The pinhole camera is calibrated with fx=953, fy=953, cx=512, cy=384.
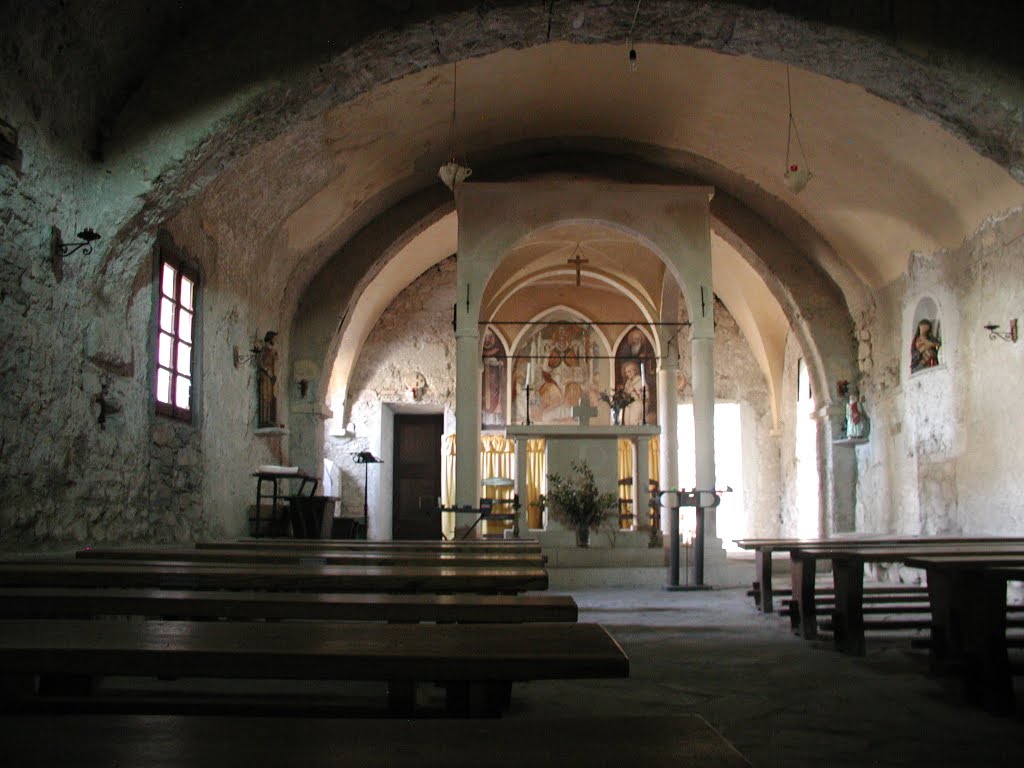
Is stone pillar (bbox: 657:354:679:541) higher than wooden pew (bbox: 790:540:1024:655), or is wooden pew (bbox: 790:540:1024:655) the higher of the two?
stone pillar (bbox: 657:354:679:541)

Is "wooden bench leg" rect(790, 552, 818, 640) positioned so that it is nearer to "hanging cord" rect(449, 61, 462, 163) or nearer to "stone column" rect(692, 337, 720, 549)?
"stone column" rect(692, 337, 720, 549)

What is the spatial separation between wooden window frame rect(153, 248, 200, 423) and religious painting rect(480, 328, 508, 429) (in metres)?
8.52

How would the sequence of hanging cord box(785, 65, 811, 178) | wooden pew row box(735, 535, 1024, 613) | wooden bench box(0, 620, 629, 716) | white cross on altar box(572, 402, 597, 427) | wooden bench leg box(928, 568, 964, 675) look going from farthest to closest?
white cross on altar box(572, 402, 597, 427)
hanging cord box(785, 65, 811, 178)
wooden pew row box(735, 535, 1024, 613)
wooden bench leg box(928, 568, 964, 675)
wooden bench box(0, 620, 629, 716)

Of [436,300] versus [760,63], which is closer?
[760,63]

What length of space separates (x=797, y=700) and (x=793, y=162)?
778cm

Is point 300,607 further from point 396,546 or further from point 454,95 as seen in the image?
point 454,95

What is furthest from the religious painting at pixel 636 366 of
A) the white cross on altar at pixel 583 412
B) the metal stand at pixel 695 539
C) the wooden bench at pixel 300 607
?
the wooden bench at pixel 300 607

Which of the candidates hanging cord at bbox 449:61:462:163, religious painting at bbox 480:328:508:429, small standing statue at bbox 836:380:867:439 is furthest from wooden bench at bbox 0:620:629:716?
religious painting at bbox 480:328:508:429

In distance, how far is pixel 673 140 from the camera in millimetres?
11367

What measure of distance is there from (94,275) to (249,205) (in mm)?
2924

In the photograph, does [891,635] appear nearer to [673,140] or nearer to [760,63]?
[760,63]

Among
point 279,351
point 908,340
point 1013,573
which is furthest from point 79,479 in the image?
point 908,340

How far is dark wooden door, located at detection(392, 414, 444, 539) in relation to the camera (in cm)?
1633

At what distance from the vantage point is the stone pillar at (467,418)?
10.7 meters
